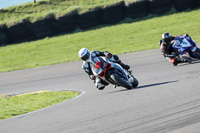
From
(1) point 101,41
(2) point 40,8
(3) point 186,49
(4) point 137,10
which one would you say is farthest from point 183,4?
(3) point 186,49

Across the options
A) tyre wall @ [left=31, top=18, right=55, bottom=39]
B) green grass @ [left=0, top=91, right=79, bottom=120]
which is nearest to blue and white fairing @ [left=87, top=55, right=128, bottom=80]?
green grass @ [left=0, top=91, right=79, bottom=120]

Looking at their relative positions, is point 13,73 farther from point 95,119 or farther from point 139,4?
point 95,119

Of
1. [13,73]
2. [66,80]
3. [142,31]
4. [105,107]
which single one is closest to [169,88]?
[105,107]

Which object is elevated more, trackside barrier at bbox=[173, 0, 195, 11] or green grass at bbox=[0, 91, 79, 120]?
trackside barrier at bbox=[173, 0, 195, 11]

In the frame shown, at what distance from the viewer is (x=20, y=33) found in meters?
24.7

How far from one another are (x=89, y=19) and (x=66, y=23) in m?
1.47

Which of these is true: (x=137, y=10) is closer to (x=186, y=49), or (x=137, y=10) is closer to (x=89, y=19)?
(x=89, y=19)

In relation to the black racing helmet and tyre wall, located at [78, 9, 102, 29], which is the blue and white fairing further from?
tyre wall, located at [78, 9, 102, 29]

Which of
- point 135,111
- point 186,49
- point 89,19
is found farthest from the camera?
point 89,19

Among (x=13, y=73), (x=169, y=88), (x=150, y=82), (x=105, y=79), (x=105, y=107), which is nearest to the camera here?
(x=105, y=107)

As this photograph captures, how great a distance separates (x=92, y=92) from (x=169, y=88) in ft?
8.83

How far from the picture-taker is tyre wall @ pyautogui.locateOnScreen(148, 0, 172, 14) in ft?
78.1

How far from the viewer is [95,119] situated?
638 cm

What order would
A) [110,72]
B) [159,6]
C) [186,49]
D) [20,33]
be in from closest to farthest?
[110,72]
[186,49]
[159,6]
[20,33]
